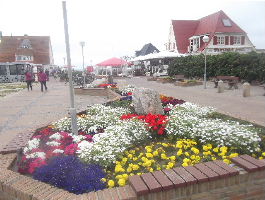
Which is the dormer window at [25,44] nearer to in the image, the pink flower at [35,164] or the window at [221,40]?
the window at [221,40]

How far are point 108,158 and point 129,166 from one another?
36 centimetres

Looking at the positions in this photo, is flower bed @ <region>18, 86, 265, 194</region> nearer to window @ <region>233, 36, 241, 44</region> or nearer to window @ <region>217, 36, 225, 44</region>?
window @ <region>217, 36, 225, 44</region>

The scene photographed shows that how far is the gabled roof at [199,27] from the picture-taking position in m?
36.2

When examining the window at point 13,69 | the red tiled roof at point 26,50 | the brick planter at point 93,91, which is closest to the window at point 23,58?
the red tiled roof at point 26,50

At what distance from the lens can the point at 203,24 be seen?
4103cm

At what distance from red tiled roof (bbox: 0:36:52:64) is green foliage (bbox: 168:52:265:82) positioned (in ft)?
115

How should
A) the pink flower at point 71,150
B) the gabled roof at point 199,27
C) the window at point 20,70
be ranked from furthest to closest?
the gabled roof at point 199,27, the window at point 20,70, the pink flower at point 71,150

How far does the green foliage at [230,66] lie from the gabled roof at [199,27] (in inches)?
551

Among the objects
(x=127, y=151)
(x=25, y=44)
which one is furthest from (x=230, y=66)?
(x=25, y=44)

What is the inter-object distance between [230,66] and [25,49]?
4203 centimetres

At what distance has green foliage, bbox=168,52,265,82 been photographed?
16234 mm

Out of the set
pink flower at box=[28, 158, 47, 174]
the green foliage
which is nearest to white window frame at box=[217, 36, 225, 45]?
the green foliage

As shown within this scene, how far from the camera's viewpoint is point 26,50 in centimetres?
4891

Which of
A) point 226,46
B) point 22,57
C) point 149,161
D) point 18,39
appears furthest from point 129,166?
point 18,39
